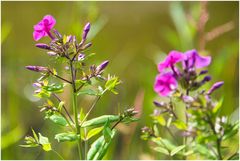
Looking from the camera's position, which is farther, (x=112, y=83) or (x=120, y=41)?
(x=120, y=41)

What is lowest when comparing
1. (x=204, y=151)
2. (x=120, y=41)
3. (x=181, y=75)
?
(x=204, y=151)

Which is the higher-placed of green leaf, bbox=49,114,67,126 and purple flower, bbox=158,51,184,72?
purple flower, bbox=158,51,184,72

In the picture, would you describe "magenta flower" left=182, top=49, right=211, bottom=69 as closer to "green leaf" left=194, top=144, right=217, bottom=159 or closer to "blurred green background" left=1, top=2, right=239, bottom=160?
"green leaf" left=194, top=144, right=217, bottom=159

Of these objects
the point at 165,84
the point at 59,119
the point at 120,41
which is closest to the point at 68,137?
the point at 59,119

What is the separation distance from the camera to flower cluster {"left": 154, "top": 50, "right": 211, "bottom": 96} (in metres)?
0.69

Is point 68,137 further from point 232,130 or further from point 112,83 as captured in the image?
point 232,130

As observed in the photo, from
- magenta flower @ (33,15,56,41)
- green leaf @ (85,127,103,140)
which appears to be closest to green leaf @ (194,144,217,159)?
green leaf @ (85,127,103,140)

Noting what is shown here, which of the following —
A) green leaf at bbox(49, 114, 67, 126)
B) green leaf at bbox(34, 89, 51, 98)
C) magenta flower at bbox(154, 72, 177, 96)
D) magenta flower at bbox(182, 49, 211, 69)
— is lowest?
green leaf at bbox(49, 114, 67, 126)

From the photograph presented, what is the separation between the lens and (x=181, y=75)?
2.34 feet

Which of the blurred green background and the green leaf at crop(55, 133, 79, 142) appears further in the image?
the blurred green background

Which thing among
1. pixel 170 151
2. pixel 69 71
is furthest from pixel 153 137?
pixel 69 71

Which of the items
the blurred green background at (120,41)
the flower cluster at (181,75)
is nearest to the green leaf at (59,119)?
the flower cluster at (181,75)

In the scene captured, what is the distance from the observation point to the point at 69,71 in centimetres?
67

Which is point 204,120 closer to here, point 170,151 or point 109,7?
point 170,151
